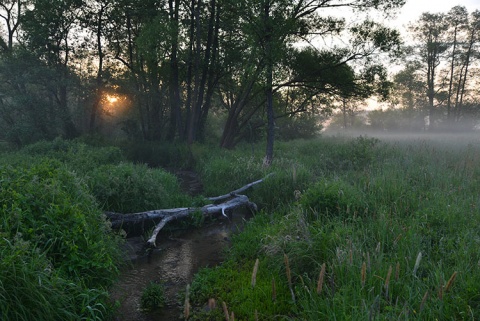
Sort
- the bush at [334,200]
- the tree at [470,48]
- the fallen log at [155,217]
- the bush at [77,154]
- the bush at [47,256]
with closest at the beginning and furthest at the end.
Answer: the bush at [47,256] < the bush at [334,200] < the fallen log at [155,217] < the bush at [77,154] < the tree at [470,48]

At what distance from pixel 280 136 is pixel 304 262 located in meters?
25.0

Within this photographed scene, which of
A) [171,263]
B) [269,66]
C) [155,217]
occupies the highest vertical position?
[269,66]

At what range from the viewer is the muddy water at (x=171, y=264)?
196 inches

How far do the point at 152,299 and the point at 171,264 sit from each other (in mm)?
1532

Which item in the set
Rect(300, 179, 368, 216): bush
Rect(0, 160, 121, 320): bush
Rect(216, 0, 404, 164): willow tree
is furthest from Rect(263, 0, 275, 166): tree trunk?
Rect(0, 160, 121, 320): bush

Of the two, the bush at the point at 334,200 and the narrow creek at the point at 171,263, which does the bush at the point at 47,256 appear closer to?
the narrow creek at the point at 171,263

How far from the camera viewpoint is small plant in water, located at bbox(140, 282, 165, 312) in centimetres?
500

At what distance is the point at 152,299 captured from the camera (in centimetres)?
504

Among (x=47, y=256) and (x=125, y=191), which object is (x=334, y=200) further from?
(x=125, y=191)

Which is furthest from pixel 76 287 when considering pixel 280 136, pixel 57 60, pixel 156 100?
pixel 280 136

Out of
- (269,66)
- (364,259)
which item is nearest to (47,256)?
(364,259)

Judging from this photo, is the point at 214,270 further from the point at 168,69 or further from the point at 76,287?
the point at 168,69

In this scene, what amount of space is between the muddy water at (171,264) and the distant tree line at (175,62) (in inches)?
281

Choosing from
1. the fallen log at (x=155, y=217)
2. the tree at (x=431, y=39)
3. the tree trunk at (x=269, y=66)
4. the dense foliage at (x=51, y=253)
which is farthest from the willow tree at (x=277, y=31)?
the tree at (x=431, y=39)
